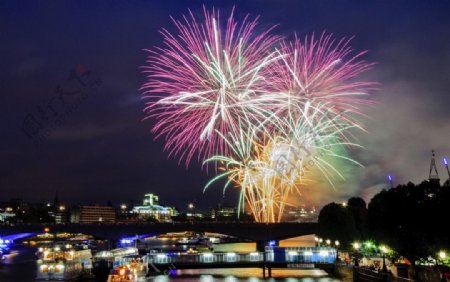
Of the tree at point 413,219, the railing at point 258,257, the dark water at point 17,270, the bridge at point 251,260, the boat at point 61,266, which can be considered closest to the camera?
the tree at point 413,219

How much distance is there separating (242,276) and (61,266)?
23.6 m

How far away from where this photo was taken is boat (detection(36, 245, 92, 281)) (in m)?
66.0

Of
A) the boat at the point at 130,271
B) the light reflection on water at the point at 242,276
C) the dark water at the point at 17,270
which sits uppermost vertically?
the boat at the point at 130,271

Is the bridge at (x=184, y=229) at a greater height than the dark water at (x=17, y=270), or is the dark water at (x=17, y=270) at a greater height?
the bridge at (x=184, y=229)

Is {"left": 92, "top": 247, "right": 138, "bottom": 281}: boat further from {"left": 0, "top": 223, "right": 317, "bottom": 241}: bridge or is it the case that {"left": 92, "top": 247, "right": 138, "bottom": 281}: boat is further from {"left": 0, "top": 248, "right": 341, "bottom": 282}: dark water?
{"left": 0, "top": 223, "right": 317, "bottom": 241}: bridge

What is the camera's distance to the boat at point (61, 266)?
66.0m

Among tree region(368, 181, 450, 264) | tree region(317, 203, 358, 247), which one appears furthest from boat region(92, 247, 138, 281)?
tree region(317, 203, 358, 247)

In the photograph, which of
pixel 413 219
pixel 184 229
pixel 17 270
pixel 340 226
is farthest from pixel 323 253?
pixel 17 270

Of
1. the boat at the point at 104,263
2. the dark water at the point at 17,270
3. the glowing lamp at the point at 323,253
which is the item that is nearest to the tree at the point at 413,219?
the glowing lamp at the point at 323,253

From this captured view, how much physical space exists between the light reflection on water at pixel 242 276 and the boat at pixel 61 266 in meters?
9.54

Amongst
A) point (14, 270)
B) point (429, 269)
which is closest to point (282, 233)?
point (14, 270)

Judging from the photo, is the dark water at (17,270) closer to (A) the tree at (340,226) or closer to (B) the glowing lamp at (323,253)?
(B) the glowing lamp at (323,253)

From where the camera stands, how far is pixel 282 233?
328ft

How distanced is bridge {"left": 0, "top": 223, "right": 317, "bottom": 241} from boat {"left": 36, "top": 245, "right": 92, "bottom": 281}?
95.0ft
